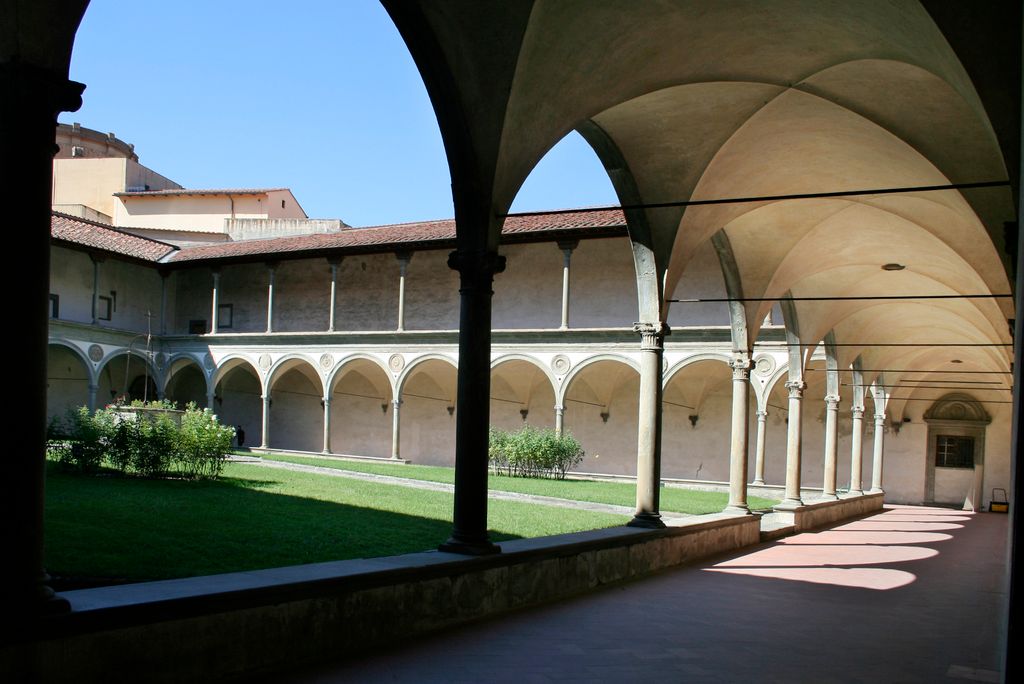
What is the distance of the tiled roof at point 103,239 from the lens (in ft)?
86.5

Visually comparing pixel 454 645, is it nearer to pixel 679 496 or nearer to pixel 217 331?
pixel 679 496

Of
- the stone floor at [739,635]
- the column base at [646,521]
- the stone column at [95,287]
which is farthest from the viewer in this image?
the stone column at [95,287]

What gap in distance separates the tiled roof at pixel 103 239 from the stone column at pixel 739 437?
66.0 feet

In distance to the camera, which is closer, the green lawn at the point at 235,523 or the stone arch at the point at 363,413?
the green lawn at the point at 235,523

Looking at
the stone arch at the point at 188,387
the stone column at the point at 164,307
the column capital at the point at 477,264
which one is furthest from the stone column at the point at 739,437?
the stone arch at the point at 188,387

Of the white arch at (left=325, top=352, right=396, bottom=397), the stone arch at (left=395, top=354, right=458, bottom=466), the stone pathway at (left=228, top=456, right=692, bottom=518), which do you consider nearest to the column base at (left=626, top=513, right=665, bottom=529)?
the stone pathway at (left=228, top=456, right=692, bottom=518)

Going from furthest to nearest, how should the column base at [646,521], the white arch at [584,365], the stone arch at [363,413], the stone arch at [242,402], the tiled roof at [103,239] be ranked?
the stone arch at [242,402]
the stone arch at [363,413]
the tiled roof at [103,239]
the white arch at [584,365]
the column base at [646,521]

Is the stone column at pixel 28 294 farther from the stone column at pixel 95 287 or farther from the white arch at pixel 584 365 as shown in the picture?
the stone column at pixel 95 287

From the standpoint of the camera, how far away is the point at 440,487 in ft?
55.1

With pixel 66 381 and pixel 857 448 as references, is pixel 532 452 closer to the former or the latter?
pixel 857 448

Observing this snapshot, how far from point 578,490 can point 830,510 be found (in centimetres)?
493

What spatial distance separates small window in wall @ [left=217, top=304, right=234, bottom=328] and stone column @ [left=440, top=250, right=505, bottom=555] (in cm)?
2828

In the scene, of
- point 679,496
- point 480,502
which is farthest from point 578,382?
point 480,502

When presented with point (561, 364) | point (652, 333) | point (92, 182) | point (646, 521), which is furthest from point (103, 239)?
point (646, 521)
